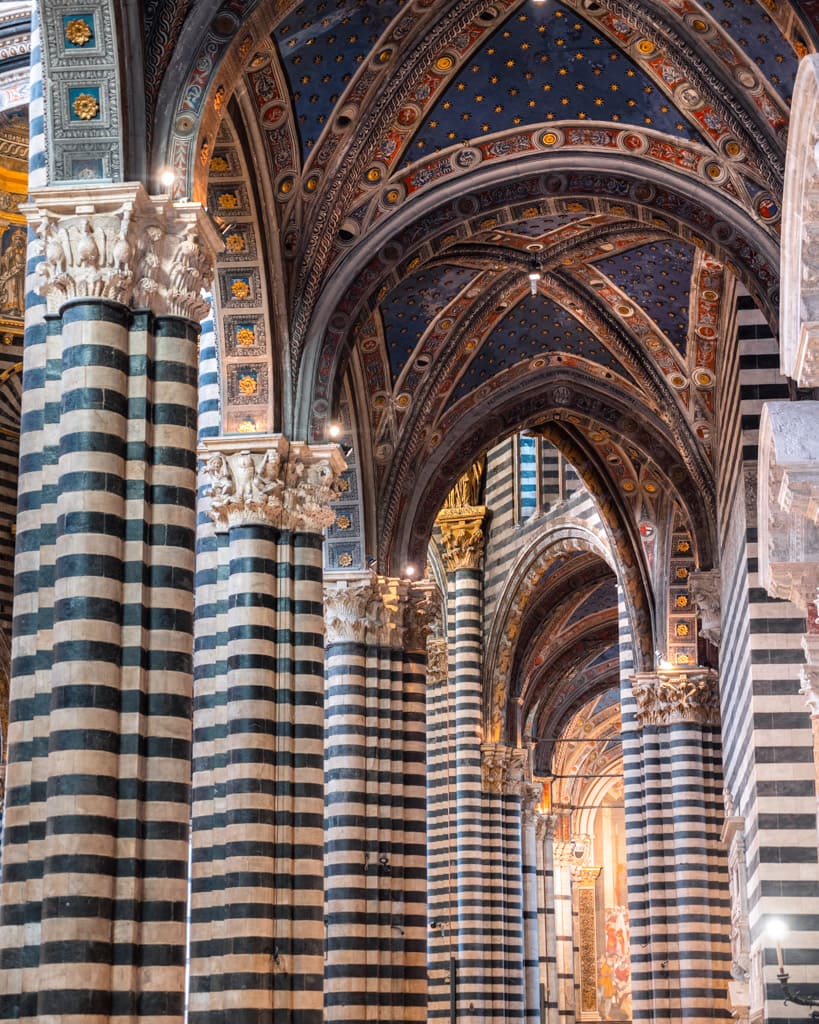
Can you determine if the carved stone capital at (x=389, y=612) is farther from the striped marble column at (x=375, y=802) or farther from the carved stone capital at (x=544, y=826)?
the carved stone capital at (x=544, y=826)

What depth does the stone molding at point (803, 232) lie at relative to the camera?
375 inches

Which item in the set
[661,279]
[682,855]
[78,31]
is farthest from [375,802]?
[78,31]

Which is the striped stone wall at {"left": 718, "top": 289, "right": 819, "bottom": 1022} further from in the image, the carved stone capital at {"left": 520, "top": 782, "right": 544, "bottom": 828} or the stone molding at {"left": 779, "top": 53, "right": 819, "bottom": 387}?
the carved stone capital at {"left": 520, "top": 782, "right": 544, "bottom": 828}

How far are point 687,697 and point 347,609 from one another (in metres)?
8.99

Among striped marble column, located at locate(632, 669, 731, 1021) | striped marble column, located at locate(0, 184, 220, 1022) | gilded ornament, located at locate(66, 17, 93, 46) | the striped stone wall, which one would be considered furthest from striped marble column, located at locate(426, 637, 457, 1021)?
gilded ornament, located at locate(66, 17, 93, 46)

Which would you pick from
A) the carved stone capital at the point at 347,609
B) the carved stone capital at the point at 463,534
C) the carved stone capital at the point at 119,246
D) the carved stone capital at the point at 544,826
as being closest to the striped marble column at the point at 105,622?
the carved stone capital at the point at 119,246

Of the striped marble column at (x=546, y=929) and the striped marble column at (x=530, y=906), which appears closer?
the striped marble column at (x=530, y=906)

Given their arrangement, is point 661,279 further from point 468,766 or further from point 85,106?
point 468,766

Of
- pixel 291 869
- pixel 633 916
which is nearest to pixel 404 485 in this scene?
pixel 291 869

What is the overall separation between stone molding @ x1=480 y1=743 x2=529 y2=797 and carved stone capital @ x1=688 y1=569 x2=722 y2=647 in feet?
33.7

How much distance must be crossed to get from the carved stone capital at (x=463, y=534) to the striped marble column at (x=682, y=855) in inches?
222

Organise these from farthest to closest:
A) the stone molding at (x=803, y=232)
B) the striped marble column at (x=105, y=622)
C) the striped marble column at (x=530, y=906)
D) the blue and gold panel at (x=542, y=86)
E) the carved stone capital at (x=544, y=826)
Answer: the carved stone capital at (x=544, y=826) < the striped marble column at (x=530, y=906) < the blue and gold panel at (x=542, y=86) < the striped marble column at (x=105, y=622) < the stone molding at (x=803, y=232)

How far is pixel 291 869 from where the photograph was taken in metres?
19.6

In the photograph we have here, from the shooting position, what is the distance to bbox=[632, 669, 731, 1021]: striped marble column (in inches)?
1203
